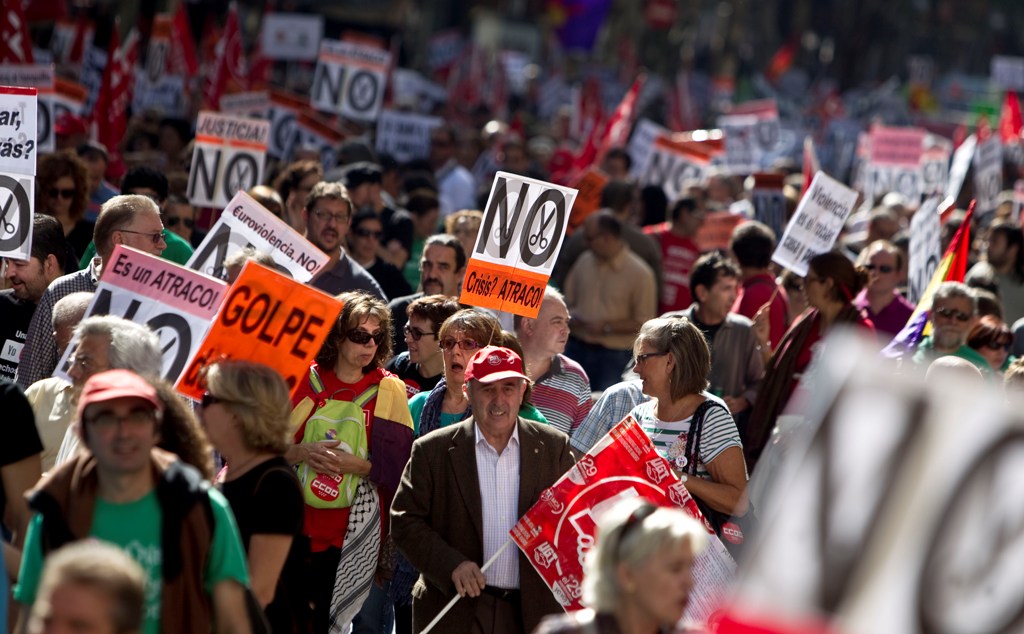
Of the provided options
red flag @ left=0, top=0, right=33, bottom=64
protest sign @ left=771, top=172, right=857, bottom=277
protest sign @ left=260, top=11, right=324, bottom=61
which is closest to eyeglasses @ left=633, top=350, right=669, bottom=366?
protest sign @ left=771, top=172, right=857, bottom=277

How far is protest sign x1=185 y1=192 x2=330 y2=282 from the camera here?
26.5ft

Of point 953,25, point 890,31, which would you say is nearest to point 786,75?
point 890,31

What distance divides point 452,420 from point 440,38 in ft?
87.7

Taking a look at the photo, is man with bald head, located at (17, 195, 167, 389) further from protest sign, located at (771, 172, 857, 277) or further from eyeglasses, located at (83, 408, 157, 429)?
protest sign, located at (771, 172, 857, 277)

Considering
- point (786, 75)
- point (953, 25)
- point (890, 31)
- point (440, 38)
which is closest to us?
point (440, 38)

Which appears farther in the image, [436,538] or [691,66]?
[691,66]

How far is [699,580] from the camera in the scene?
590 cm

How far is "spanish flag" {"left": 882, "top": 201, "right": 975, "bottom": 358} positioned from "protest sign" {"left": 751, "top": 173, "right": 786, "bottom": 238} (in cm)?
470

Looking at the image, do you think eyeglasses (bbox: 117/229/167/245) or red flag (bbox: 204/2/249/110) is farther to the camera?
red flag (bbox: 204/2/249/110)

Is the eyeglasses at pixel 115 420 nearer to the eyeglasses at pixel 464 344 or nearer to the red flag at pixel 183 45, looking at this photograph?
the eyeglasses at pixel 464 344

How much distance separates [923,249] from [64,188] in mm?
5407

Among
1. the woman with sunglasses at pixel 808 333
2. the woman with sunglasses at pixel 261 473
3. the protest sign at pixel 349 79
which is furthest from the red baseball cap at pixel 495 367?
the protest sign at pixel 349 79

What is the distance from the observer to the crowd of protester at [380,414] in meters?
4.49

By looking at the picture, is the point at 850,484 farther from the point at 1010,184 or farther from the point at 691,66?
the point at 691,66
